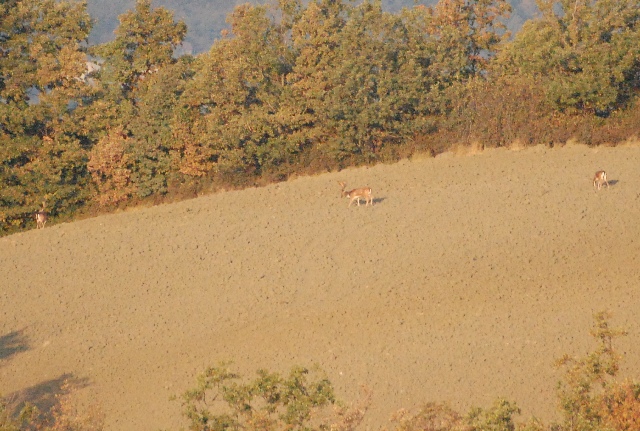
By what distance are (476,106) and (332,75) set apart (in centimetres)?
549

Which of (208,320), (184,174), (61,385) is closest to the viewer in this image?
(61,385)

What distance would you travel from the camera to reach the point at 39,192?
123 ft

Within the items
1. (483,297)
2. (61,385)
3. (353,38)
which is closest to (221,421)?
(61,385)

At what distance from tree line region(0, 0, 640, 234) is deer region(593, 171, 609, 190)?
5.39m

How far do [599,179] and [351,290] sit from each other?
861cm

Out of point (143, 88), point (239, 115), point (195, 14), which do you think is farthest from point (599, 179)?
point (195, 14)

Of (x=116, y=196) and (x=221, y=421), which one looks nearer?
(x=221, y=421)

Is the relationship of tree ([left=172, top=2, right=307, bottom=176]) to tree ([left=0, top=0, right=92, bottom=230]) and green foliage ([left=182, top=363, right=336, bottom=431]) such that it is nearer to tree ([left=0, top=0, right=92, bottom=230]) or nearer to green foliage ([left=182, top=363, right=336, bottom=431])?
tree ([left=0, top=0, right=92, bottom=230])

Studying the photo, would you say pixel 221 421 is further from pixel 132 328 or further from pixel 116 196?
pixel 116 196

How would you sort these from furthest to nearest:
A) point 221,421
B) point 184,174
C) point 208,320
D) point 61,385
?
point 184,174 → point 208,320 → point 61,385 → point 221,421

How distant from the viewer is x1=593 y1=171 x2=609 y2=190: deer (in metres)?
29.0

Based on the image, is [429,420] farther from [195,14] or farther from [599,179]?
[195,14]

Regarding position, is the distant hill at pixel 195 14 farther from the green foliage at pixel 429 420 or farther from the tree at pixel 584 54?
the green foliage at pixel 429 420

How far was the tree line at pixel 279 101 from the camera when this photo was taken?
3644cm
